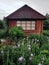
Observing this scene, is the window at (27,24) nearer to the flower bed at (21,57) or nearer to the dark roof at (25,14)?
the dark roof at (25,14)

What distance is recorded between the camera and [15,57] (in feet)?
22.3

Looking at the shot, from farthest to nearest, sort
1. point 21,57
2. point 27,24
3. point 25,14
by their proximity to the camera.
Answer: point 27,24 < point 25,14 < point 21,57

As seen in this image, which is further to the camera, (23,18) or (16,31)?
(23,18)

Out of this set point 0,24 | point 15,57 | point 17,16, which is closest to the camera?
point 15,57

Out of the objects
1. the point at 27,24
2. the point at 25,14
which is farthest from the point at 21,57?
the point at 27,24

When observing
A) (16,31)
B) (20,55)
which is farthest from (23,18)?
(20,55)

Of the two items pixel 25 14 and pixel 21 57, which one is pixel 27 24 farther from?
pixel 21 57

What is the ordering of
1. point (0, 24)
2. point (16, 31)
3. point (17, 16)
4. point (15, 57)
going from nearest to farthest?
1. point (15, 57)
2. point (16, 31)
3. point (17, 16)
4. point (0, 24)

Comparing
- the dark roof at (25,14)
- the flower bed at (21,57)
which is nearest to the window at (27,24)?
the dark roof at (25,14)

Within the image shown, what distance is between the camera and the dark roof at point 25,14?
1176 inches

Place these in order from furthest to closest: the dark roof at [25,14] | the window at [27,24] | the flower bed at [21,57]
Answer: the window at [27,24]
the dark roof at [25,14]
the flower bed at [21,57]

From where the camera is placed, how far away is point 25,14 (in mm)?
30500

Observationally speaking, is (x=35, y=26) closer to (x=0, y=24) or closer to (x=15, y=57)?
(x=0, y=24)

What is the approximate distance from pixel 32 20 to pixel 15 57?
2389cm
